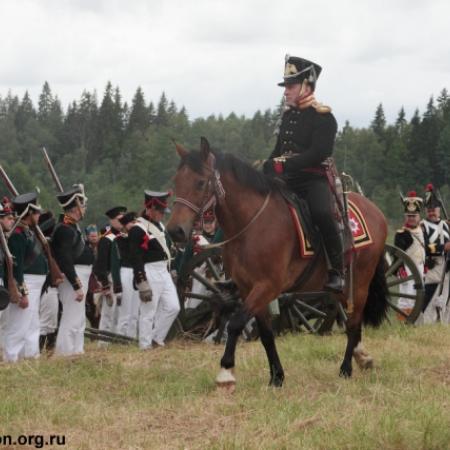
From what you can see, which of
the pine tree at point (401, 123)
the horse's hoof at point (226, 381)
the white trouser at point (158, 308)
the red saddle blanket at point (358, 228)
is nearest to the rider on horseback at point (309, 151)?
the red saddle blanket at point (358, 228)

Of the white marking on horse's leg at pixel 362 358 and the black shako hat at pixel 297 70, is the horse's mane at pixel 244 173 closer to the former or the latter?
the black shako hat at pixel 297 70

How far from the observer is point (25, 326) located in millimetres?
9289

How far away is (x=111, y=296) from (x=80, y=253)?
224 centimetres

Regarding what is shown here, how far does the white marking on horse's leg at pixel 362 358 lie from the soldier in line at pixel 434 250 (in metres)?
5.12

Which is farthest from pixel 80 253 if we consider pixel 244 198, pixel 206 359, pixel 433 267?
pixel 433 267

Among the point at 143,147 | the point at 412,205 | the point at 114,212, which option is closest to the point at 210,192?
the point at 114,212

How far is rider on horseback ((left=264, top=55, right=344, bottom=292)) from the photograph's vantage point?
739 centimetres

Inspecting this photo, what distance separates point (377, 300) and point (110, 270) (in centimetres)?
447

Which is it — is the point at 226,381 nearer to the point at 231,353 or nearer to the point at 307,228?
the point at 231,353

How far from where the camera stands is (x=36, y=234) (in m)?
9.10

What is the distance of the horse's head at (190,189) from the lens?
21.4ft

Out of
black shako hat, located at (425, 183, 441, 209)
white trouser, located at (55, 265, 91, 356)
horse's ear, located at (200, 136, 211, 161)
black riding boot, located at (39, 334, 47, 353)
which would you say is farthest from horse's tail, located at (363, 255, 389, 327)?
black shako hat, located at (425, 183, 441, 209)

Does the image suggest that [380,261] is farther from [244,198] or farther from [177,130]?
[177,130]

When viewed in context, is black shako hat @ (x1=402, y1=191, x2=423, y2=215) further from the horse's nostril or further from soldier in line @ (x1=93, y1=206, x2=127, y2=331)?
the horse's nostril
